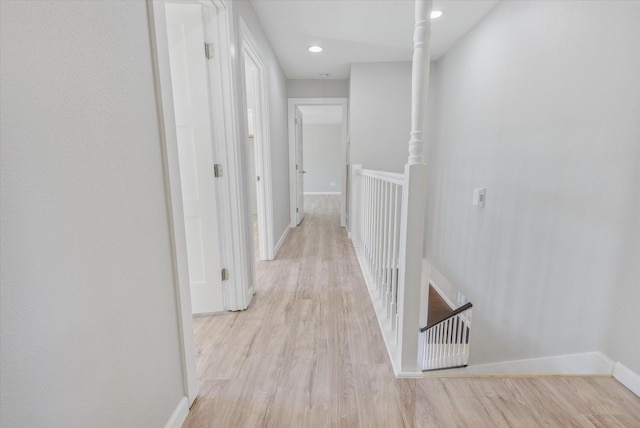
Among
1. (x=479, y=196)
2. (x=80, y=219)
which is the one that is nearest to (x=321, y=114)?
(x=479, y=196)

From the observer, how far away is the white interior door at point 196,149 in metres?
1.65

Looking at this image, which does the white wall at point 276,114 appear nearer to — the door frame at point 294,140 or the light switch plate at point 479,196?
the door frame at point 294,140

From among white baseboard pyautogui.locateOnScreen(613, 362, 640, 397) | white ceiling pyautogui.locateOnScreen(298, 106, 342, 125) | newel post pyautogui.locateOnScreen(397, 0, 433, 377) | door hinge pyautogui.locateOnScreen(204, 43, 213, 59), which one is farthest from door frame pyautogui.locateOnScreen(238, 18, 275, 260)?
white ceiling pyautogui.locateOnScreen(298, 106, 342, 125)

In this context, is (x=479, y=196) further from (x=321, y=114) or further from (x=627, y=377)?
(x=321, y=114)

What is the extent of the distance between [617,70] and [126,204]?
2.17 m

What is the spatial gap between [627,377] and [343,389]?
1257 millimetres

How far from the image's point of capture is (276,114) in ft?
11.1

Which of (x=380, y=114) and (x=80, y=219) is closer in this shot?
(x=80, y=219)

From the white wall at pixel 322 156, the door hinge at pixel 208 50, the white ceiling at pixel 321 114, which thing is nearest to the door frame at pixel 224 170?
the door hinge at pixel 208 50

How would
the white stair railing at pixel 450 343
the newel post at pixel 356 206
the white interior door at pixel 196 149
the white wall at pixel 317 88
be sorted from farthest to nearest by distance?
the white wall at pixel 317 88 → the newel post at pixel 356 206 → the white stair railing at pixel 450 343 → the white interior door at pixel 196 149

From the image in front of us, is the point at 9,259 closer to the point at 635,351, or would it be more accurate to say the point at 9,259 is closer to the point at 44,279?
the point at 44,279

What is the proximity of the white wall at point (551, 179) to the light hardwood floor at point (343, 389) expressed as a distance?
0.36 meters

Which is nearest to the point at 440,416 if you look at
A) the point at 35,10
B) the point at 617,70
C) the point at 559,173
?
the point at 559,173

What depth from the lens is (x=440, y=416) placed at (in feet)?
3.64
